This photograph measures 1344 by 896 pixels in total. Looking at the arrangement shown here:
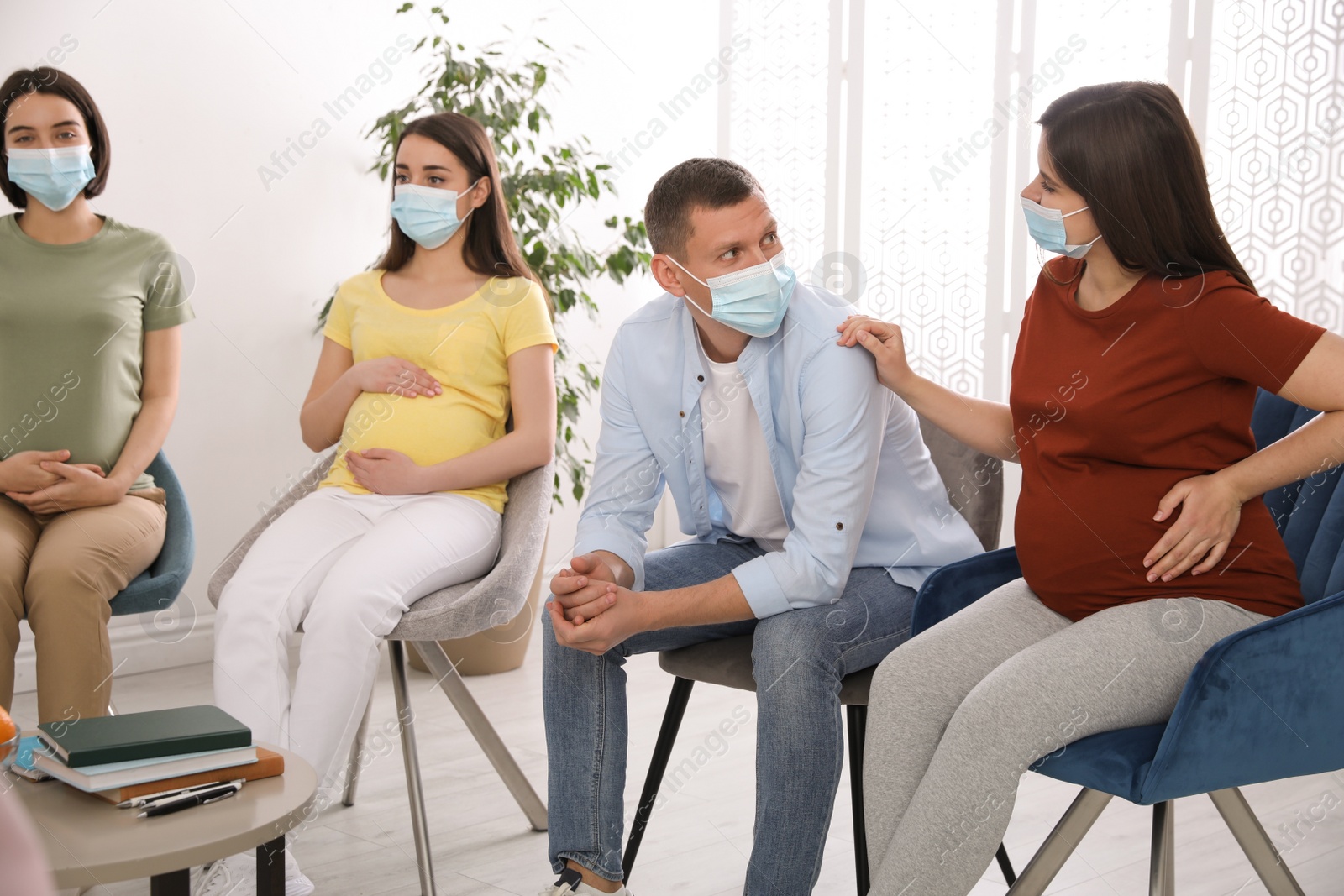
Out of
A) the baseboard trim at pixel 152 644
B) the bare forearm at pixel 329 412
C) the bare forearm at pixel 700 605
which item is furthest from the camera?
the baseboard trim at pixel 152 644

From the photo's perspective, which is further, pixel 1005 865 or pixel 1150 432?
pixel 1005 865

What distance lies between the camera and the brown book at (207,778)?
1123 millimetres

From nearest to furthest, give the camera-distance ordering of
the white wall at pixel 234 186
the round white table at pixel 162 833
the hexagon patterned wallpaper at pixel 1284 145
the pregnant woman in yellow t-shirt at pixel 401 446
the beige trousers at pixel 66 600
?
the round white table at pixel 162 833 < the pregnant woman in yellow t-shirt at pixel 401 446 < the beige trousers at pixel 66 600 < the hexagon patterned wallpaper at pixel 1284 145 < the white wall at pixel 234 186

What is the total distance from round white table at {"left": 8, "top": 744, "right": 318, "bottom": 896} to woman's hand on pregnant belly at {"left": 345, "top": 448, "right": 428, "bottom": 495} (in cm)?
75

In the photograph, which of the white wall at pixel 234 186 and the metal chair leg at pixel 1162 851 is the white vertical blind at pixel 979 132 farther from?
the metal chair leg at pixel 1162 851

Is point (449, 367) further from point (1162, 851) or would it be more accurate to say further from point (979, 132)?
point (979, 132)

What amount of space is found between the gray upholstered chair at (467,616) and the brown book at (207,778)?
1.67 feet

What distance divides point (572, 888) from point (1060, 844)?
24.1 inches

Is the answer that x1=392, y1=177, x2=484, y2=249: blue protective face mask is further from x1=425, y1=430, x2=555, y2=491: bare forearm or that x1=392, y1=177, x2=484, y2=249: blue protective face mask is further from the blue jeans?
the blue jeans

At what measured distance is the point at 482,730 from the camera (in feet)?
6.26

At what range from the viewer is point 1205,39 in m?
2.79

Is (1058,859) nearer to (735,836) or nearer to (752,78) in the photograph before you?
(735,836)

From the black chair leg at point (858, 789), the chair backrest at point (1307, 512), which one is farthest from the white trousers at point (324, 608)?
the chair backrest at point (1307, 512)

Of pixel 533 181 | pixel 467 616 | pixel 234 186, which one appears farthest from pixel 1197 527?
pixel 234 186
